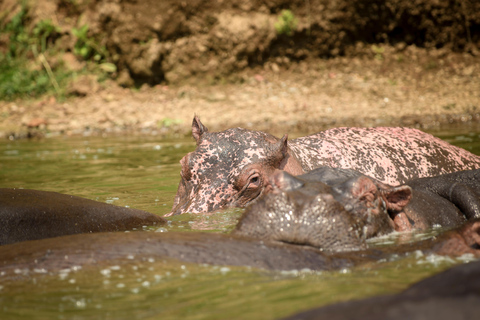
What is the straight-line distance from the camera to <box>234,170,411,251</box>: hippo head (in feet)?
12.1

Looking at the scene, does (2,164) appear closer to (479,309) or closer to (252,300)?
(252,300)

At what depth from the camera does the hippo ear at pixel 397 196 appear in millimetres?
4340

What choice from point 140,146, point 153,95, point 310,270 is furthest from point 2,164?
point 310,270

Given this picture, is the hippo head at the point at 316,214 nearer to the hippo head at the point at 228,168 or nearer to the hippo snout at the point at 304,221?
the hippo snout at the point at 304,221

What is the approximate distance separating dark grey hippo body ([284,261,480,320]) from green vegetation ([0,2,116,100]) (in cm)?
1357

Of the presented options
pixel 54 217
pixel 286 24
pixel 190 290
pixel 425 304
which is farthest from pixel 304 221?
pixel 286 24

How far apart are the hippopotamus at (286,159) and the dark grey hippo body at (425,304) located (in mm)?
2713

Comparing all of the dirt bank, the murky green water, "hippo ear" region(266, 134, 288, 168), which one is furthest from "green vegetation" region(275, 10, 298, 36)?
the murky green water

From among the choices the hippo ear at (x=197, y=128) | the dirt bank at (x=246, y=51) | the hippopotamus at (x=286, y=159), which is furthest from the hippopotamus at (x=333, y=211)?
the dirt bank at (x=246, y=51)

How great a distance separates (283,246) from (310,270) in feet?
0.71

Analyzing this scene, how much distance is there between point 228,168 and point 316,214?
233 cm

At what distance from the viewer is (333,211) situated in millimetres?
3758

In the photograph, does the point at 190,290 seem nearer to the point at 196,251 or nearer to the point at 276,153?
the point at 196,251

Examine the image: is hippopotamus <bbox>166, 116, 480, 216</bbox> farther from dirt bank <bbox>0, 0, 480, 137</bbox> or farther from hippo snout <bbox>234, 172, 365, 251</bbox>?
dirt bank <bbox>0, 0, 480, 137</bbox>
